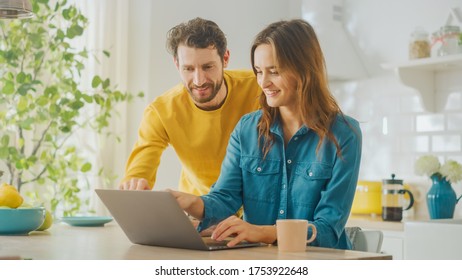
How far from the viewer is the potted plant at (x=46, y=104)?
345 centimetres

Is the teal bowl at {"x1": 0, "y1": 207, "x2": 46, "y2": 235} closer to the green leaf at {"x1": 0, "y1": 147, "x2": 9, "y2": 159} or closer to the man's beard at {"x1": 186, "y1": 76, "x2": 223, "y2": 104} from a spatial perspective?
the man's beard at {"x1": 186, "y1": 76, "x2": 223, "y2": 104}

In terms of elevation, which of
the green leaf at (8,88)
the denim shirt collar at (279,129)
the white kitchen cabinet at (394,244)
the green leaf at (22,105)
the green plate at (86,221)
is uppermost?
the green leaf at (8,88)

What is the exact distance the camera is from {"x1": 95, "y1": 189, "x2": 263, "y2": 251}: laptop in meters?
1.68

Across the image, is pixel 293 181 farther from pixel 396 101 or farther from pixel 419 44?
pixel 396 101

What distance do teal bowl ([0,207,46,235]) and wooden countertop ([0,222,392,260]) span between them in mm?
38

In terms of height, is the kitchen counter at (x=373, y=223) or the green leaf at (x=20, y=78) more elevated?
the green leaf at (x=20, y=78)

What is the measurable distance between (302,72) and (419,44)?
1933 millimetres

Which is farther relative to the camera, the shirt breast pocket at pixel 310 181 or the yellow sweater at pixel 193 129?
the yellow sweater at pixel 193 129

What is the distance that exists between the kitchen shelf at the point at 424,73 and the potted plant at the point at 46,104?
1334 millimetres

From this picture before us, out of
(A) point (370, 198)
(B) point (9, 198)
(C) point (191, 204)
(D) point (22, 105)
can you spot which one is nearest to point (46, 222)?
(B) point (9, 198)

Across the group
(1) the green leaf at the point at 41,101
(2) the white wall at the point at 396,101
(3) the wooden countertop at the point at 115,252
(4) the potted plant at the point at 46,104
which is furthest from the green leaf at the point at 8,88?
(2) the white wall at the point at 396,101

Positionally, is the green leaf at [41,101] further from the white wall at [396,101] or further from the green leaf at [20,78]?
the white wall at [396,101]

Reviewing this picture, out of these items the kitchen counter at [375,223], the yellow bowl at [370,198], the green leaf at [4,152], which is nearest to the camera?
the green leaf at [4,152]

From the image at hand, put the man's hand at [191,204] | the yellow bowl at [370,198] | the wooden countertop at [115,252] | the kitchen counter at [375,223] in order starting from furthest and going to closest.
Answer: the yellow bowl at [370,198]
the kitchen counter at [375,223]
the man's hand at [191,204]
the wooden countertop at [115,252]
